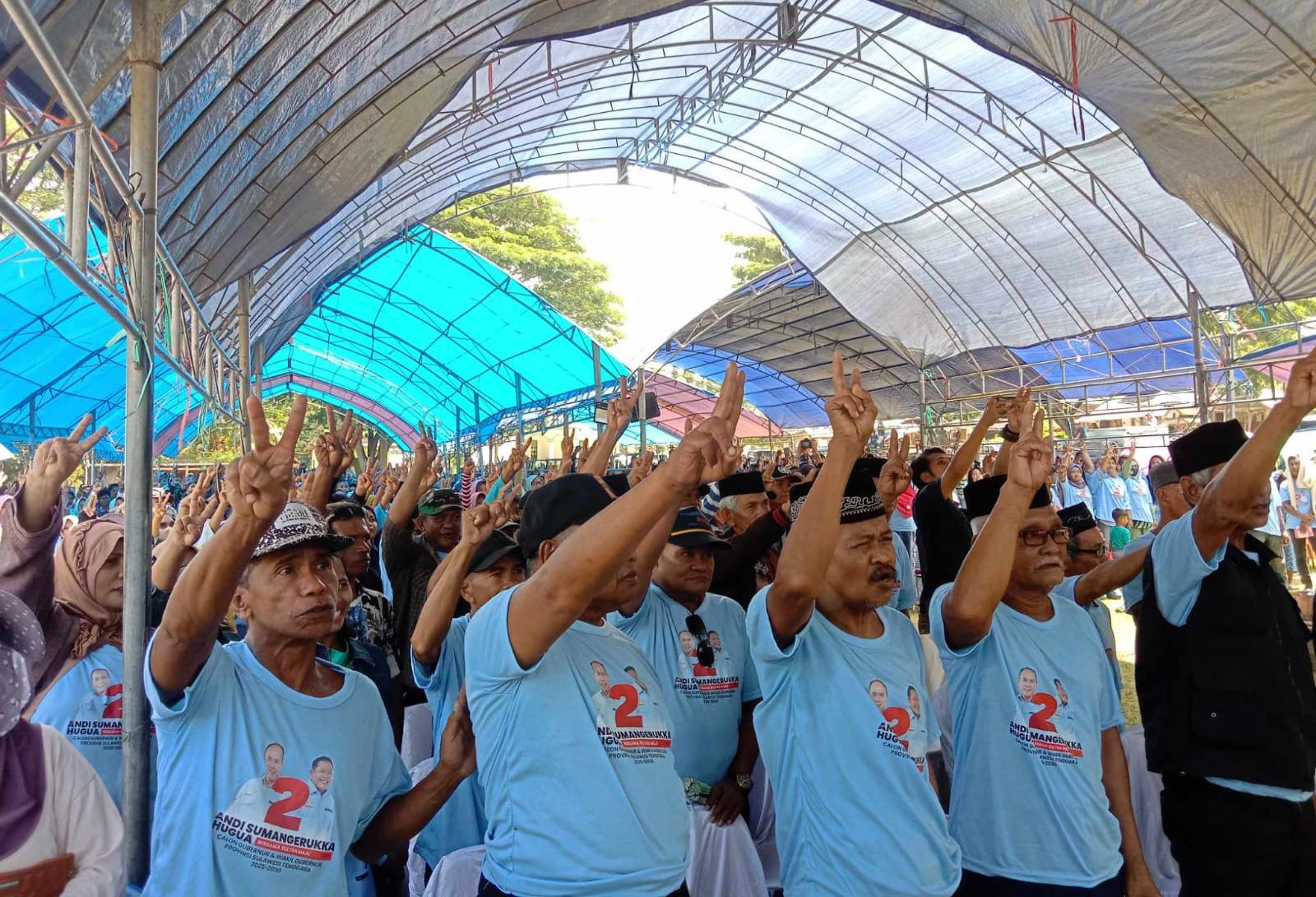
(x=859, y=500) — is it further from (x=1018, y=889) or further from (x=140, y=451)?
(x=140, y=451)

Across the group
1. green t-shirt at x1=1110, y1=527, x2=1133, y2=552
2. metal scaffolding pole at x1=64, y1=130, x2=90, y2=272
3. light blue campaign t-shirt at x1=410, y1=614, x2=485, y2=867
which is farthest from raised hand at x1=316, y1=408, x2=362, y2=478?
green t-shirt at x1=1110, y1=527, x2=1133, y2=552

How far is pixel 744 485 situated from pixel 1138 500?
11.6 m

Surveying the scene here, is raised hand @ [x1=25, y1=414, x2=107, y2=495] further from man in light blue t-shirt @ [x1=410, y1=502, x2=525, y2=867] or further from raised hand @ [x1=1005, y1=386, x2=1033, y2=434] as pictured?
raised hand @ [x1=1005, y1=386, x2=1033, y2=434]

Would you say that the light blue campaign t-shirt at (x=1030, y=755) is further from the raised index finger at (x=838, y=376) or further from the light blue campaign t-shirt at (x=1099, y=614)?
the light blue campaign t-shirt at (x=1099, y=614)

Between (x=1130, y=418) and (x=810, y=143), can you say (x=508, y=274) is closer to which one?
(x=810, y=143)

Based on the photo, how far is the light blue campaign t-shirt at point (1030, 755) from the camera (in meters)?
2.43

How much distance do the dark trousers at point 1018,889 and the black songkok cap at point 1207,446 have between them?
146 cm

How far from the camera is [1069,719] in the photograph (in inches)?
99.4

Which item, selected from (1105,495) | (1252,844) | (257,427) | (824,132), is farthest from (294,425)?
(824,132)

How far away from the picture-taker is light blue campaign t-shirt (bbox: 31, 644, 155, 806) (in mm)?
2623

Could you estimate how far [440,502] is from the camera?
470cm

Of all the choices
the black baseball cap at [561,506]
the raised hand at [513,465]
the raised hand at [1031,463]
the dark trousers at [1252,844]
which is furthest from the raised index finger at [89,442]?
the dark trousers at [1252,844]

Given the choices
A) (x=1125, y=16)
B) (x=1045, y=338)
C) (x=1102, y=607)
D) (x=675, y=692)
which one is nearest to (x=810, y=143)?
(x=1045, y=338)

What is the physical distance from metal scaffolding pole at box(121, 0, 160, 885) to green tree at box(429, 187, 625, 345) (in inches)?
1009
